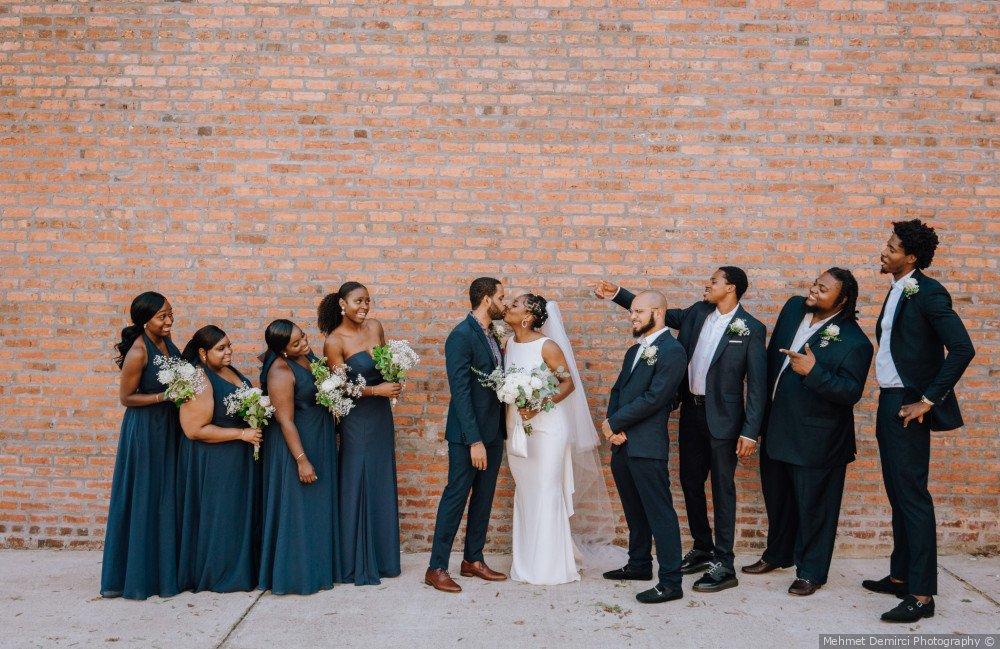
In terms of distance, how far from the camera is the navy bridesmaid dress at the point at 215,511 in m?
5.09

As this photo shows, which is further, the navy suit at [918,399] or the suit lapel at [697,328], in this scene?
the suit lapel at [697,328]

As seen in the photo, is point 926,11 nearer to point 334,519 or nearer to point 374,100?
point 374,100

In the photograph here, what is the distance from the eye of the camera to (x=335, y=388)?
16.6 feet

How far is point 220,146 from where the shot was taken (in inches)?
238

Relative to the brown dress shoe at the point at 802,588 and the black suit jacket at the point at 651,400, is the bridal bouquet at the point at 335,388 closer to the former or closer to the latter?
the black suit jacket at the point at 651,400

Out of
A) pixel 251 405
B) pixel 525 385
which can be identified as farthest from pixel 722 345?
pixel 251 405

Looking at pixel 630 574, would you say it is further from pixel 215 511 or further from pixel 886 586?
pixel 215 511

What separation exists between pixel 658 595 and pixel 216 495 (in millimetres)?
3069

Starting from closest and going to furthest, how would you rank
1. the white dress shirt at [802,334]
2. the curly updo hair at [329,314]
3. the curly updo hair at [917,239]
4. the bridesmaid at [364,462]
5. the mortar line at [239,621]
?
the mortar line at [239,621] < the curly updo hair at [917,239] < the white dress shirt at [802,334] < the bridesmaid at [364,462] < the curly updo hair at [329,314]

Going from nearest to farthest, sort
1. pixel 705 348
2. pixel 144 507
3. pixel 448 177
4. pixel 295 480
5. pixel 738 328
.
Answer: pixel 144 507 → pixel 295 480 → pixel 738 328 → pixel 705 348 → pixel 448 177

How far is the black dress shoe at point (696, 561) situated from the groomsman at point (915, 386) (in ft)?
4.23

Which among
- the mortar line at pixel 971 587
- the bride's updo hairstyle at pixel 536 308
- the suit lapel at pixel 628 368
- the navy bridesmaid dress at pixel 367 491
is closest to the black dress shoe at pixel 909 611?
the mortar line at pixel 971 587

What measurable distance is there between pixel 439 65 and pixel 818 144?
3.14 meters

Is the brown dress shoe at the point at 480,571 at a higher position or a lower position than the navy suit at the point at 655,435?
lower
